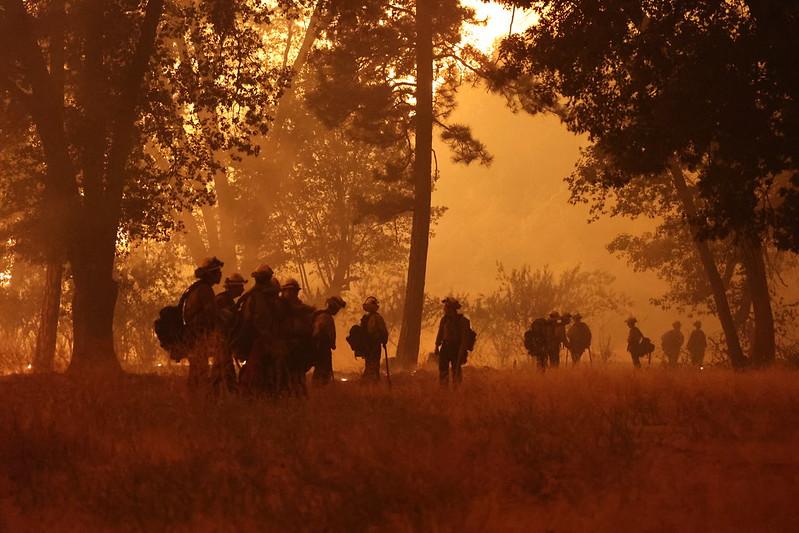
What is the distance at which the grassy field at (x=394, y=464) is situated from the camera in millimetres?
8078

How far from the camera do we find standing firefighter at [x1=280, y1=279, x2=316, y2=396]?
13648mm

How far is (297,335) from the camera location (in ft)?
45.0

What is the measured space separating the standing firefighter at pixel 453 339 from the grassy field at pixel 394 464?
182 inches

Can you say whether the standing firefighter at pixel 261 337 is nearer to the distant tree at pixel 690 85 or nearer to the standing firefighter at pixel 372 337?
the standing firefighter at pixel 372 337

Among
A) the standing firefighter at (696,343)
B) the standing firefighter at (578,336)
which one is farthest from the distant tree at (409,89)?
the standing firefighter at (696,343)

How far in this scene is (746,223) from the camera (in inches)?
620

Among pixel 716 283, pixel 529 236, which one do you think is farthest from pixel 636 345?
pixel 529 236

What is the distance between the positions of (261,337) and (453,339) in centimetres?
557

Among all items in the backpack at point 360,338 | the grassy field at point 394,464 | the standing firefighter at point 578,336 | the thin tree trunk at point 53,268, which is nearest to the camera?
the grassy field at point 394,464

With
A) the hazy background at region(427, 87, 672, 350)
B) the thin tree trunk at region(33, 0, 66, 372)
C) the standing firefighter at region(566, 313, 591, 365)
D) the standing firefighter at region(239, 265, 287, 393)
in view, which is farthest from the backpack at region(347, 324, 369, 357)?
the hazy background at region(427, 87, 672, 350)

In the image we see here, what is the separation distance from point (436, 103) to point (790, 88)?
1632 cm

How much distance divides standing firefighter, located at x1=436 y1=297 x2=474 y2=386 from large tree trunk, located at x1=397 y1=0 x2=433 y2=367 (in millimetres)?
9049

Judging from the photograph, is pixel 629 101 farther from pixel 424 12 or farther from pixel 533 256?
pixel 533 256

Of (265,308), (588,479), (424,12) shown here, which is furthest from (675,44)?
(424,12)
